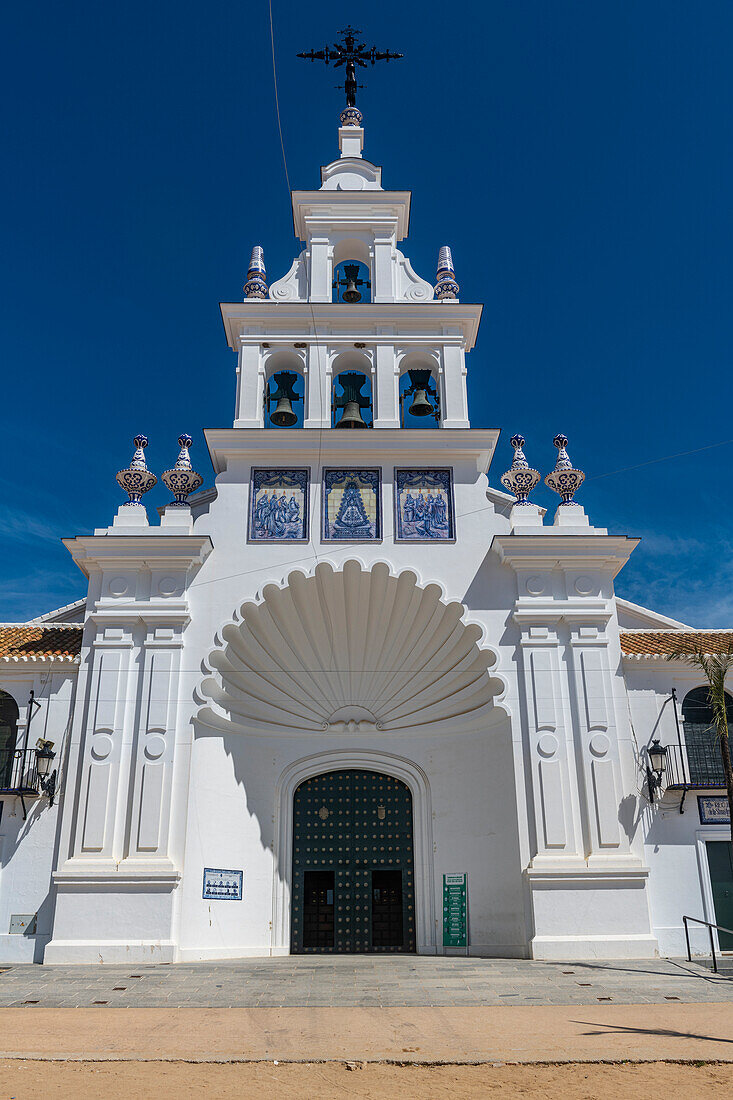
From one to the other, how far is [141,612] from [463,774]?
5.92 meters

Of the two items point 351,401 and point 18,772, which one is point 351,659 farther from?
point 18,772

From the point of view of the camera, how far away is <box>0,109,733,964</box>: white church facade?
12.4 m

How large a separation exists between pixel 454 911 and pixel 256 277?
459 inches

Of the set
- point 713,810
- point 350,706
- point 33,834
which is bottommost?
point 33,834

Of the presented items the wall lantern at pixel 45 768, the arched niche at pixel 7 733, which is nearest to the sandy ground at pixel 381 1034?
the wall lantern at pixel 45 768

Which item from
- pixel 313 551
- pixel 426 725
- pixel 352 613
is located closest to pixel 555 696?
Answer: pixel 426 725

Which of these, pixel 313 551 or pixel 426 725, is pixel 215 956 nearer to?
pixel 426 725

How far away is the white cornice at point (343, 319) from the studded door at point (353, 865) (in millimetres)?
7763

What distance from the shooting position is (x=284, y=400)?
15.2 meters

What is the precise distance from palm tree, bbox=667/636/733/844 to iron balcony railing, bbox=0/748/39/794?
987 cm

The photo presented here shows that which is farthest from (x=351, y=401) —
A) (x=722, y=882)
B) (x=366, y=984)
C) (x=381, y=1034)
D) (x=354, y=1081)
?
(x=354, y=1081)

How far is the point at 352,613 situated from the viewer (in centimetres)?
1432

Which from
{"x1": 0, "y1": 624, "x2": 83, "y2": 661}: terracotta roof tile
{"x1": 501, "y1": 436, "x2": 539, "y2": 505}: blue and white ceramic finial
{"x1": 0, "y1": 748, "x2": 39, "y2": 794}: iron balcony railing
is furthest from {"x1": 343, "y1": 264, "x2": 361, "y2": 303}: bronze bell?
{"x1": 0, "y1": 748, "x2": 39, "y2": 794}: iron balcony railing

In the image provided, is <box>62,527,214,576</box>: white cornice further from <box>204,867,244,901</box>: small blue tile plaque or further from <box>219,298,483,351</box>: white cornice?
<box>204,867,244,901</box>: small blue tile plaque
